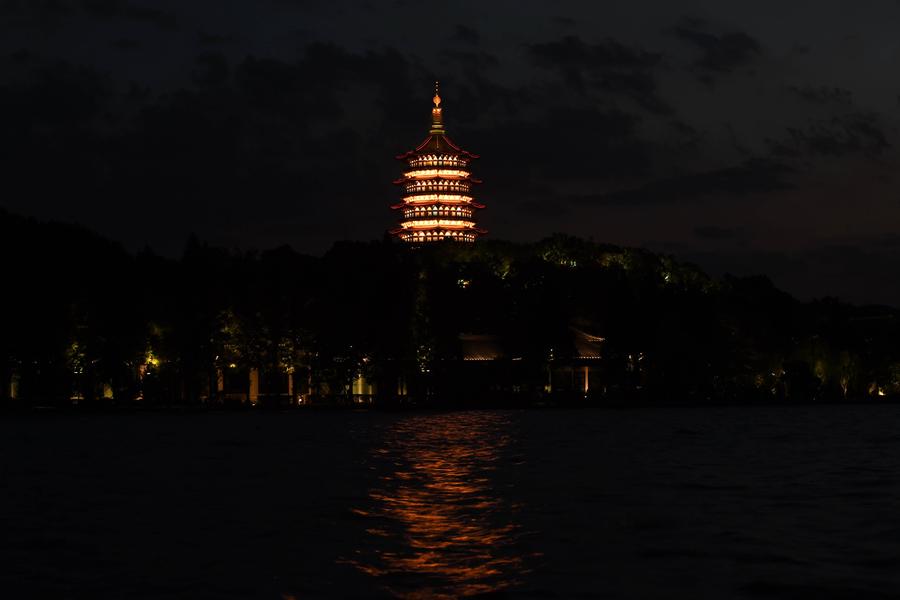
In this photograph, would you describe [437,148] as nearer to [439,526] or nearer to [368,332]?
[368,332]

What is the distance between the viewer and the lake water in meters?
17.1

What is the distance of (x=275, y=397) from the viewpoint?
85000 millimetres

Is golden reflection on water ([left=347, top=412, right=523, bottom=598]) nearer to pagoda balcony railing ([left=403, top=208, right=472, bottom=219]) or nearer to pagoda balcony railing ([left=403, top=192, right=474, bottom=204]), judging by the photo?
pagoda balcony railing ([left=403, top=192, right=474, bottom=204])

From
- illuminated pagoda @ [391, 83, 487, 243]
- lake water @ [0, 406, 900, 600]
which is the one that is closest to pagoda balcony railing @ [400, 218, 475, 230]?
illuminated pagoda @ [391, 83, 487, 243]

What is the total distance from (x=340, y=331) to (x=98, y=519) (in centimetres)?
5568

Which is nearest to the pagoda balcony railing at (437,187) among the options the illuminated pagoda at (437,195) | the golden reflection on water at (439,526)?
the illuminated pagoda at (437,195)

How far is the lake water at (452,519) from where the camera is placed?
56.1 feet

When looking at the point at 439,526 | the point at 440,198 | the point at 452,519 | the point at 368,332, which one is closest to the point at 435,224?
the point at 440,198

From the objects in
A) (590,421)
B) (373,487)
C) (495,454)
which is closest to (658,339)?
(590,421)

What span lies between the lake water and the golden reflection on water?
0.22 ft

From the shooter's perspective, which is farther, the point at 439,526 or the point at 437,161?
the point at 437,161

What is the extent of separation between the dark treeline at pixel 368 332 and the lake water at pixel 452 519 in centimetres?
3206

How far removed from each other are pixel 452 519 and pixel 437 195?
12299cm

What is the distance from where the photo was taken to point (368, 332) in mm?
81125
